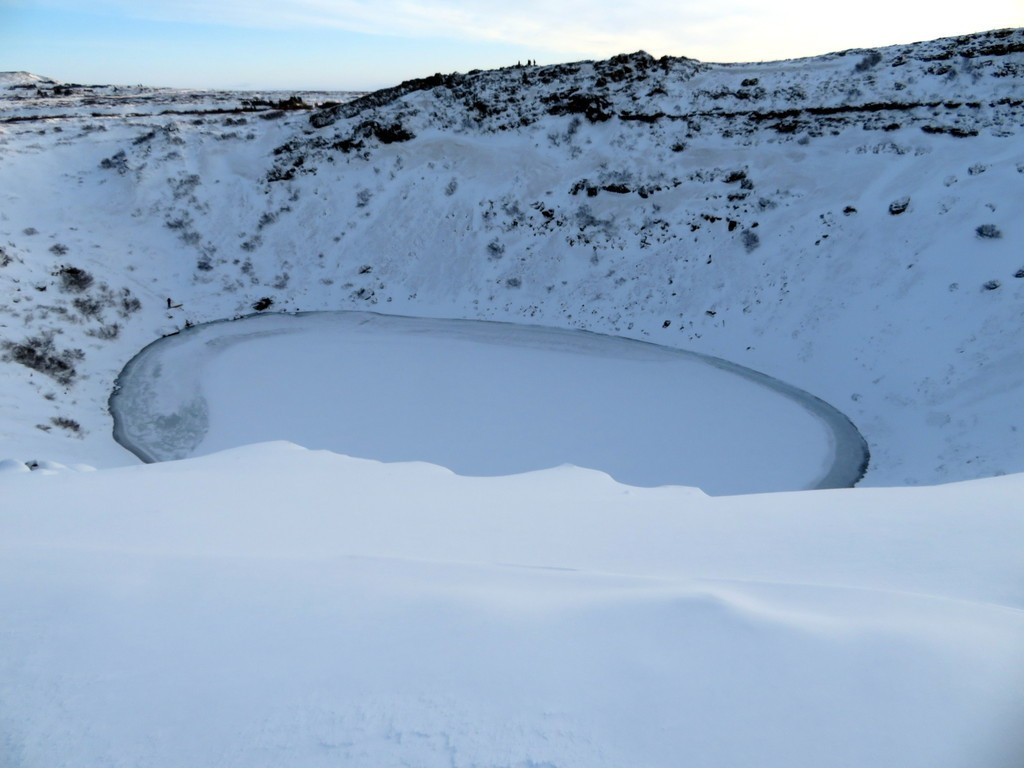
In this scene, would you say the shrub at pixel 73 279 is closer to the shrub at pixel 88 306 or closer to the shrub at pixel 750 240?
the shrub at pixel 88 306

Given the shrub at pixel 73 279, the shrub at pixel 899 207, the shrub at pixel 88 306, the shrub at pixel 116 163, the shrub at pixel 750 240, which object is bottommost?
the shrub at pixel 88 306

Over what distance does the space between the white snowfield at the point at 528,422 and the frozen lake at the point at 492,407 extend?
0.57 ft

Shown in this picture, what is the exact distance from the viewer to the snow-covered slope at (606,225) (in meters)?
19.9

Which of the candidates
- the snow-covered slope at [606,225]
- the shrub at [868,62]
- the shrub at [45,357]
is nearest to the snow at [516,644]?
the snow-covered slope at [606,225]

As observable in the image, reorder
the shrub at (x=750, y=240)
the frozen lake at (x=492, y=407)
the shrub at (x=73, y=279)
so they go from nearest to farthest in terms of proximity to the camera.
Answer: the frozen lake at (x=492, y=407) → the shrub at (x=73, y=279) → the shrub at (x=750, y=240)

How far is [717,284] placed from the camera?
86.1 feet

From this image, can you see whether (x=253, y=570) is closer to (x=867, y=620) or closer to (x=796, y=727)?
(x=796, y=727)

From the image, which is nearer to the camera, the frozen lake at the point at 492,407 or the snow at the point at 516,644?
the snow at the point at 516,644

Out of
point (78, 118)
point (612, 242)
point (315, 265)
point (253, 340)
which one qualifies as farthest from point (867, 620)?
point (78, 118)

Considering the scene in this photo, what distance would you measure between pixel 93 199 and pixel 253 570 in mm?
35849

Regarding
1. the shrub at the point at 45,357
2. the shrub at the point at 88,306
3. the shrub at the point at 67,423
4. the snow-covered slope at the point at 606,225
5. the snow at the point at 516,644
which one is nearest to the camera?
the snow at the point at 516,644

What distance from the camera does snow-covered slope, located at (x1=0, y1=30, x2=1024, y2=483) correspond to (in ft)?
65.2

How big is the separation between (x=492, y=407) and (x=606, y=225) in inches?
586

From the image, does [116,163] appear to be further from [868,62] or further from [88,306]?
[868,62]
